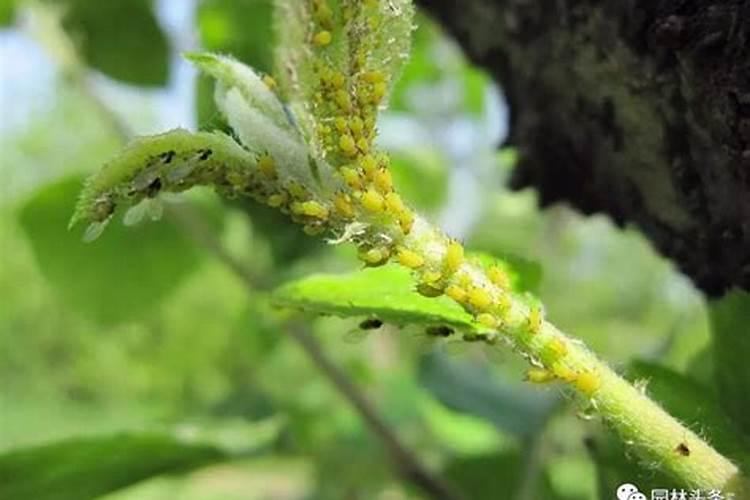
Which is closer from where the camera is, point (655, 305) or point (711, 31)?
point (711, 31)

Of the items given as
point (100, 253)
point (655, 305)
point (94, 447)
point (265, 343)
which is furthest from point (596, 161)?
point (655, 305)

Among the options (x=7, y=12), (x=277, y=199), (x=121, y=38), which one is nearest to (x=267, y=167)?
(x=277, y=199)

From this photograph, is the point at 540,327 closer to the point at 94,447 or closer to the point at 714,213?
the point at 714,213

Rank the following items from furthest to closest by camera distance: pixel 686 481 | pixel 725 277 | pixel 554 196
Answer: pixel 554 196 → pixel 725 277 → pixel 686 481

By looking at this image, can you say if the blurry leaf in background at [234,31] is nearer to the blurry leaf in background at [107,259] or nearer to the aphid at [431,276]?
the blurry leaf in background at [107,259]

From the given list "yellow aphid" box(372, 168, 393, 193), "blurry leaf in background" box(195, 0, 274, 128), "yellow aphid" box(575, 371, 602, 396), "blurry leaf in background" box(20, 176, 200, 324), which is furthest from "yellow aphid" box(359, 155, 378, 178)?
"blurry leaf in background" box(20, 176, 200, 324)

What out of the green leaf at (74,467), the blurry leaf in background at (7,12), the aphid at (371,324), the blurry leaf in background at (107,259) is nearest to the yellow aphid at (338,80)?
the aphid at (371,324)

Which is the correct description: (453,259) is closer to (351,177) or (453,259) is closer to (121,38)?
(351,177)

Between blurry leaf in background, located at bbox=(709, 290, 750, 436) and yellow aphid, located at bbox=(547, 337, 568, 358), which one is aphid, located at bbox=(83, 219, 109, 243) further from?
blurry leaf in background, located at bbox=(709, 290, 750, 436)
